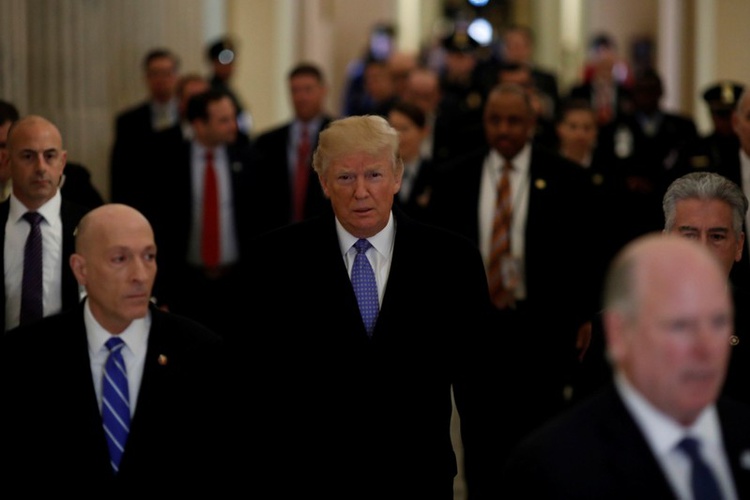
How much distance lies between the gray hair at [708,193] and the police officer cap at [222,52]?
9626mm

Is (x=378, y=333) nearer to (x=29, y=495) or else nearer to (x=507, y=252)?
(x=29, y=495)

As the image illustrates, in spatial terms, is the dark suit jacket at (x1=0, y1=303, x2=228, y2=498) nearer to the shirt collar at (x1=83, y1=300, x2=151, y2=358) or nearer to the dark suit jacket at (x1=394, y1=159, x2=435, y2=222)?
the shirt collar at (x1=83, y1=300, x2=151, y2=358)

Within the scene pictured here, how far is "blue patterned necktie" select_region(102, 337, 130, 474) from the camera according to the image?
4805 mm

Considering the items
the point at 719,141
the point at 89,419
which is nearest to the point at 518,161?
the point at 719,141

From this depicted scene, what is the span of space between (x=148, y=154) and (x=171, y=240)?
2.35 ft

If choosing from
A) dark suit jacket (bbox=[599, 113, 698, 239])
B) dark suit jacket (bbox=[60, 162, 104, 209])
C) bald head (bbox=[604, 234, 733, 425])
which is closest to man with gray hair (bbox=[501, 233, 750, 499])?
bald head (bbox=[604, 234, 733, 425])

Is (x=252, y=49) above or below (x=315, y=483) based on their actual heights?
above

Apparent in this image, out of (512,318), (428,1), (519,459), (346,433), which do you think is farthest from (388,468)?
(428,1)

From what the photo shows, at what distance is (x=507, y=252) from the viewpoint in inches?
333

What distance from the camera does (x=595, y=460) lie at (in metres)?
3.30

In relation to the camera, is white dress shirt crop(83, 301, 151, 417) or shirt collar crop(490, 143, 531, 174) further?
shirt collar crop(490, 143, 531, 174)

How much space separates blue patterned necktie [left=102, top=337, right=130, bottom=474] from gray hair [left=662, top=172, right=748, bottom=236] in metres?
2.10

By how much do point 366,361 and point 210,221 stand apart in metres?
5.10

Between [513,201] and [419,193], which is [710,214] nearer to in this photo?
[513,201]
